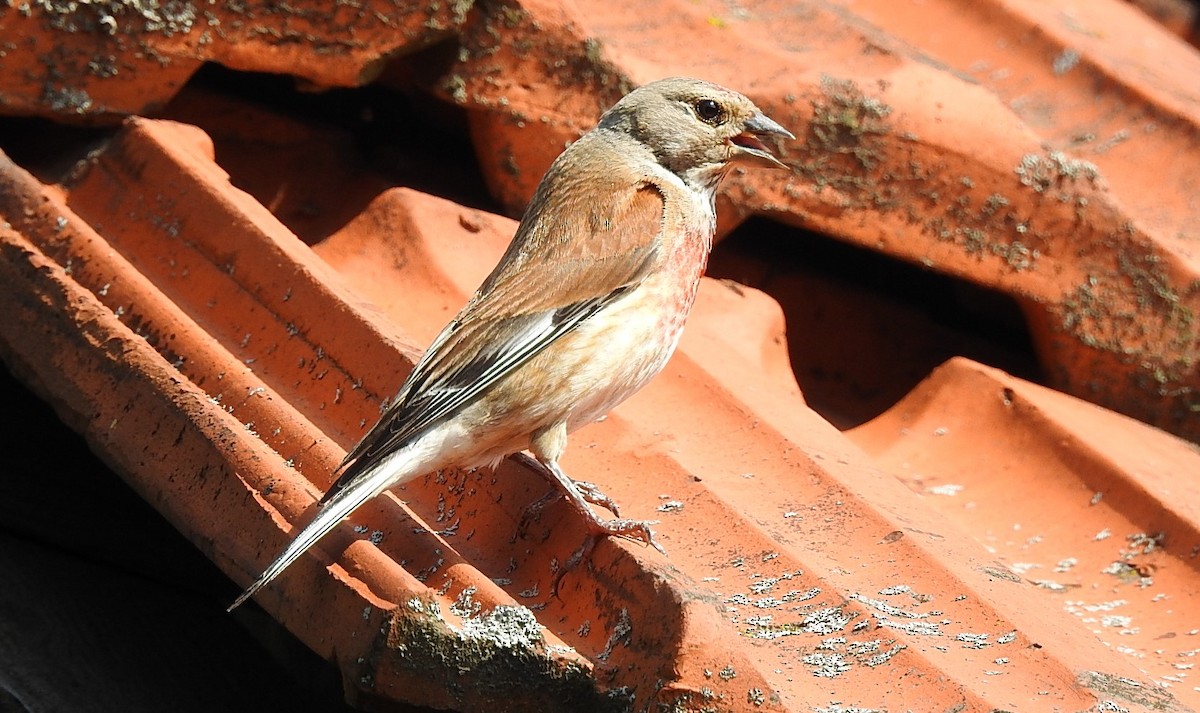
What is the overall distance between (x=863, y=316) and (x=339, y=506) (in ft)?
7.52

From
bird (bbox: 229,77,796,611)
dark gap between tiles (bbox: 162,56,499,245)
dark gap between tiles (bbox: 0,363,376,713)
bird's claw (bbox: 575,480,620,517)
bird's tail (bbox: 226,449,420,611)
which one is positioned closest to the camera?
bird's tail (bbox: 226,449,420,611)

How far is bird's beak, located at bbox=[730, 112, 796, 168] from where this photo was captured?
128 inches

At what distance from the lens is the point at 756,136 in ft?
10.8

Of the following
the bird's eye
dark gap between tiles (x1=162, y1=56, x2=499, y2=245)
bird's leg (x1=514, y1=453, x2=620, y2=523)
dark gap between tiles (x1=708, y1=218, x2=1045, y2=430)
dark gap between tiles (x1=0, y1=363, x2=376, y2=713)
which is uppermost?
the bird's eye

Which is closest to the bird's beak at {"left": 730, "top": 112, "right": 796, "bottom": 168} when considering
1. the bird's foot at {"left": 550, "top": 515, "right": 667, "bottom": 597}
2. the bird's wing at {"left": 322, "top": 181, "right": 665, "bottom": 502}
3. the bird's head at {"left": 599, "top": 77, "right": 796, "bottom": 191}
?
the bird's head at {"left": 599, "top": 77, "right": 796, "bottom": 191}

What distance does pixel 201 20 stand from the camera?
329 centimetres

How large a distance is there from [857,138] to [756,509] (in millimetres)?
1316

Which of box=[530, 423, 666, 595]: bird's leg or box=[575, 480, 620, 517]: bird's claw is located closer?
box=[530, 423, 666, 595]: bird's leg

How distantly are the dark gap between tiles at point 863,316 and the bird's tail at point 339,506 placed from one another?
1.76 m

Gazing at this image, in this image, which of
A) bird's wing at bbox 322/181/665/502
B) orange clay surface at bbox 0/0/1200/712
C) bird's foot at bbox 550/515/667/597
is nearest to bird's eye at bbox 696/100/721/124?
bird's wing at bbox 322/181/665/502

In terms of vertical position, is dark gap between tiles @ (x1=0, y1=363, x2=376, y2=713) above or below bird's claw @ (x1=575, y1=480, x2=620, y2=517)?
below

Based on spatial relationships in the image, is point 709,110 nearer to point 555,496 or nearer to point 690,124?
point 690,124

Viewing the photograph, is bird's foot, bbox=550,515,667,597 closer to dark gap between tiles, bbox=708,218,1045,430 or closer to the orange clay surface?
the orange clay surface

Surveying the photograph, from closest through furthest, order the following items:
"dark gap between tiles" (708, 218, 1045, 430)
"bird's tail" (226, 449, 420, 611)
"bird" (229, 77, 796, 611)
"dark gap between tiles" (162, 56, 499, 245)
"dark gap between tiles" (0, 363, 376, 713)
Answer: "bird's tail" (226, 449, 420, 611) → "bird" (229, 77, 796, 611) → "dark gap between tiles" (0, 363, 376, 713) → "dark gap between tiles" (162, 56, 499, 245) → "dark gap between tiles" (708, 218, 1045, 430)
